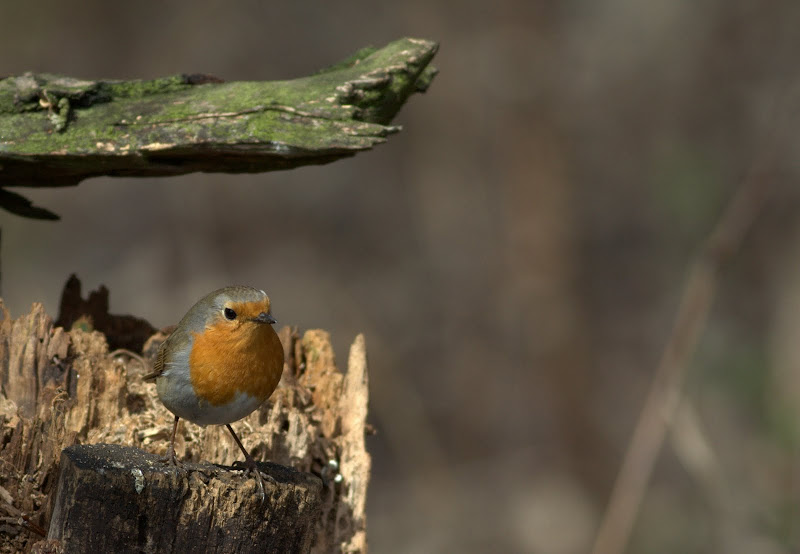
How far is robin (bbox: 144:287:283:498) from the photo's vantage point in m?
3.09

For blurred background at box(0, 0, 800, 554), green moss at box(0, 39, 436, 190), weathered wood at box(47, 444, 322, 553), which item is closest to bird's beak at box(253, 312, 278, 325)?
weathered wood at box(47, 444, 322, 553)

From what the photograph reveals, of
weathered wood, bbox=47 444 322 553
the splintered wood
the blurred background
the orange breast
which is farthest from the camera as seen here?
the blurred background

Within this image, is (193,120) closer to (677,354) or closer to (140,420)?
(140,420)

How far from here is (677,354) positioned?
3643mm

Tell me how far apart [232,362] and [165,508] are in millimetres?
600

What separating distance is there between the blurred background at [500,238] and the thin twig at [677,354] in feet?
12.8

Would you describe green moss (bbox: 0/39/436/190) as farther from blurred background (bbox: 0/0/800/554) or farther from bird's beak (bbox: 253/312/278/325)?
blurred background (bbox: 0/0/800/554)

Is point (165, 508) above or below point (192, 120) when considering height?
below

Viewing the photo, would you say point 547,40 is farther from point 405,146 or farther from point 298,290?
point 298,290

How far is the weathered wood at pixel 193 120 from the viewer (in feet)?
11.7

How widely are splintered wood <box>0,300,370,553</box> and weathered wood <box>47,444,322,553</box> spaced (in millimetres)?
442

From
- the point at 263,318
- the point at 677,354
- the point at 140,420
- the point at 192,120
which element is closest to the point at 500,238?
the point at 677,354

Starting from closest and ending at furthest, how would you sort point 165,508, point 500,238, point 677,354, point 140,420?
1. point 165,508
2. point 140,420
3. point 677,354
4. point 500,238

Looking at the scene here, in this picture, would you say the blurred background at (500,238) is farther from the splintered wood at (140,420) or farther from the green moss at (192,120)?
the green moss at (192,120)
